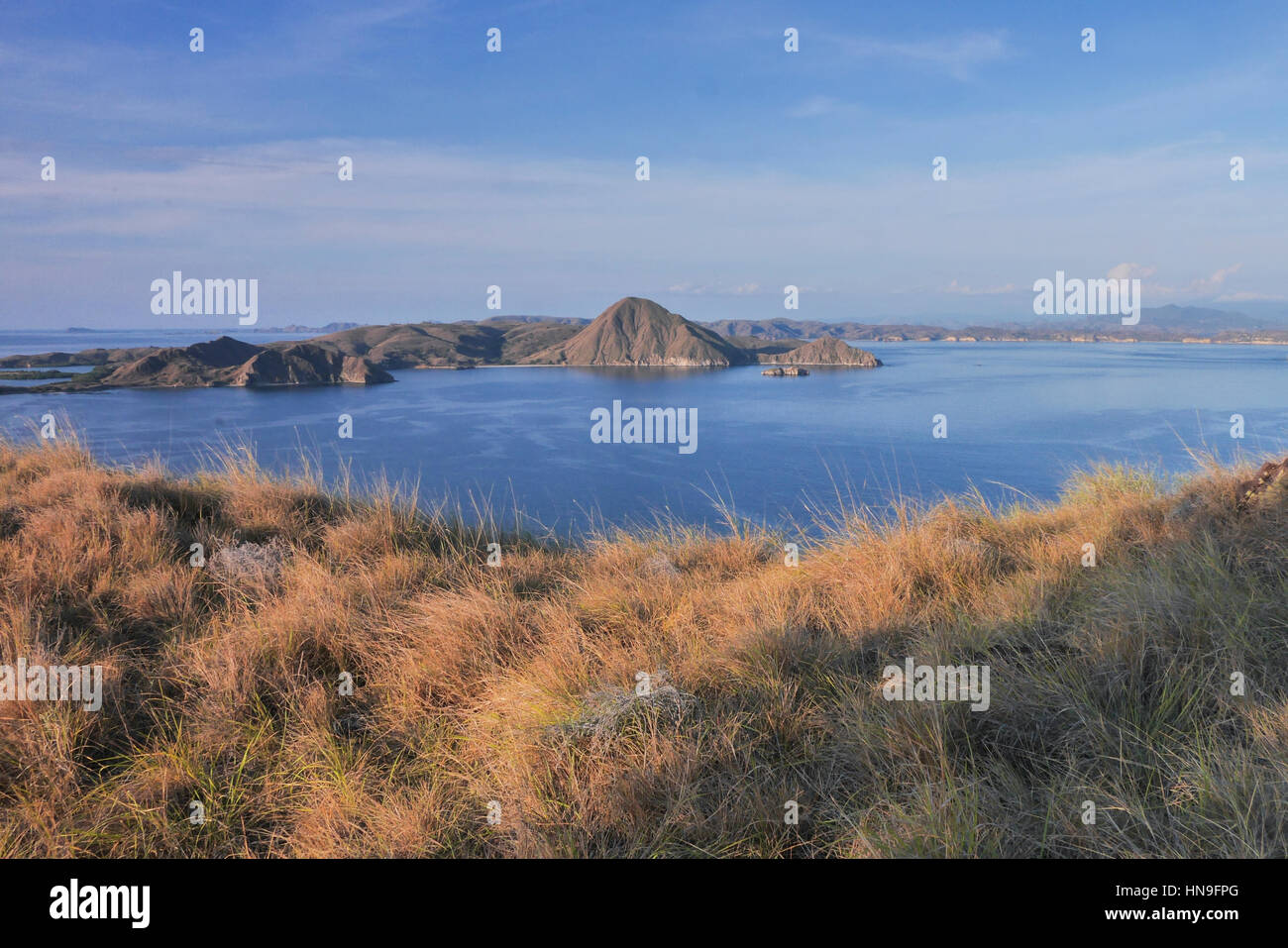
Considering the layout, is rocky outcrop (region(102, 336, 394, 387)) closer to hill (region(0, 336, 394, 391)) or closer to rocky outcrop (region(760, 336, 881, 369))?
hill (region(0, 336, 394, 391))

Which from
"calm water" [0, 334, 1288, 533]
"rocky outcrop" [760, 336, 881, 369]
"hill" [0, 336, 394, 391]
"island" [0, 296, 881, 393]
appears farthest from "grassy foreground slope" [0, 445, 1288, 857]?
"rocky outcrop" [760, 336, 881, 369]

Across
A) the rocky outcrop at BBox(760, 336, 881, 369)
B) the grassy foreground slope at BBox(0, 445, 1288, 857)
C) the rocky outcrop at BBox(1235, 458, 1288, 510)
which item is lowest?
the grassy foreground slope at BBox(0, 445, 1288, 857)

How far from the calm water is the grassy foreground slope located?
166 inches

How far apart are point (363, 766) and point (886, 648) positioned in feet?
8.61

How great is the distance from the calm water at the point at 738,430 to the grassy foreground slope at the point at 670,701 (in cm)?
421

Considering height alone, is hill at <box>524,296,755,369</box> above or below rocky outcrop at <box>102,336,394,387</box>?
above

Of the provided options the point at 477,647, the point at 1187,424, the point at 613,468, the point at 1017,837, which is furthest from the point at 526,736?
the point at 1187,424

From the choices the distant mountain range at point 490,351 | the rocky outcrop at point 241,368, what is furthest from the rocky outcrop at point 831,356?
the rocky outcrop at point 241,368

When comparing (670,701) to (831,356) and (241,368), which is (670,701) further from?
(831,356)

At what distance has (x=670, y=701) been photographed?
2.98 m

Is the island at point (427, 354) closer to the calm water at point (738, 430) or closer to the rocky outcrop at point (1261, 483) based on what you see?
the calm water at point (738, 430)

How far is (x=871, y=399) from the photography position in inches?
2672

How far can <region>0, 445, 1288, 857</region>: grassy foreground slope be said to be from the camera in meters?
2.32

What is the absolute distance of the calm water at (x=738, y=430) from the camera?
28562 millimetres
